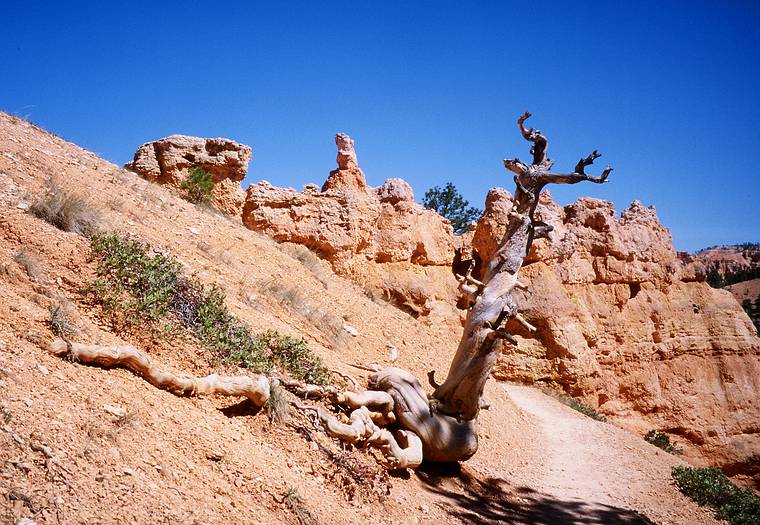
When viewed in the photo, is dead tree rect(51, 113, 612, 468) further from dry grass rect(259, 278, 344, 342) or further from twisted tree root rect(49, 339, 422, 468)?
dry grass rect(259, 278, 344, 342)

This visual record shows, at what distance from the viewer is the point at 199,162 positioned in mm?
15141

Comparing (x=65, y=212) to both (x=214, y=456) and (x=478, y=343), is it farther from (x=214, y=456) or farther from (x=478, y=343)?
(x=478, y=343)

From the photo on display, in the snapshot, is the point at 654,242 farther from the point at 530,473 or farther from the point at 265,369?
the point at 265,369

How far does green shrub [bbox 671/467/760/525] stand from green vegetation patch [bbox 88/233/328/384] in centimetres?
760

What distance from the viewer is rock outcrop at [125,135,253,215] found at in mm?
15094

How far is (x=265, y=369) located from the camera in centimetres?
655

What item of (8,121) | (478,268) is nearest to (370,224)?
(478,268)

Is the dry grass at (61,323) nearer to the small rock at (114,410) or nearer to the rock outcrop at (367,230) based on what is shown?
the small rock at (114,410)

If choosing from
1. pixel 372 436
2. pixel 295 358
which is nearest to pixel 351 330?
pixel 295 358

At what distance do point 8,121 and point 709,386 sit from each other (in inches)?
816

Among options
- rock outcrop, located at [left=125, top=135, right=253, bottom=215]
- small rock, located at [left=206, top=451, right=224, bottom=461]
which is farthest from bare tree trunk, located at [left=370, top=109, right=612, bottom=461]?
rock outcrop, located at [left=125, top=135, right=253, bottom=215]

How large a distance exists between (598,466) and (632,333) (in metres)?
9.51

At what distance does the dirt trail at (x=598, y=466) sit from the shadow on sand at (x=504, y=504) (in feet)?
0.57

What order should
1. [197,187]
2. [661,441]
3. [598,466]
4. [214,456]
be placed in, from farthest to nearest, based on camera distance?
[661,441]
[197,187]
[598,466]
[214,456]
